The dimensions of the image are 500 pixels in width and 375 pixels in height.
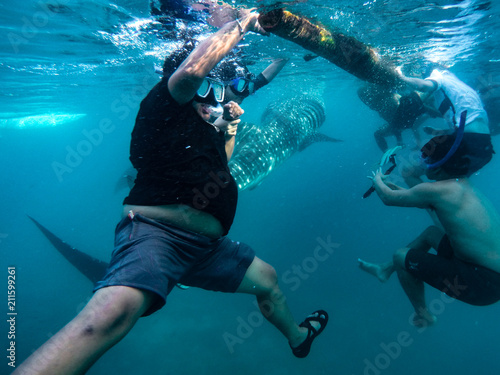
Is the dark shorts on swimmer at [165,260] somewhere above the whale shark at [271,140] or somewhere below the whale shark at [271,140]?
above

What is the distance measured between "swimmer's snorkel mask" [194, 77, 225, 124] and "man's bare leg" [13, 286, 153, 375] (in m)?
1.67

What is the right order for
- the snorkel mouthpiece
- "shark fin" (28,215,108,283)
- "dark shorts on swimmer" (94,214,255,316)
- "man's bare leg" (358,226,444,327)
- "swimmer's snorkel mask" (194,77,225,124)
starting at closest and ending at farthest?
1. "dark shorts on swimmer" (94,214,255,316)
2. "swimmer's snorkel mask" (194,77,225,124)
3. the snorkel mouthpiece
4. "man's bare leg" (358,226,444,327)
5. "shark fin" (28,215,108,283)

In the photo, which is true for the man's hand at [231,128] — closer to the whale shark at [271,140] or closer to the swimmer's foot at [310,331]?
the swimmer's foot at [310,331]

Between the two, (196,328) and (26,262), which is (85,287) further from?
(26,262)

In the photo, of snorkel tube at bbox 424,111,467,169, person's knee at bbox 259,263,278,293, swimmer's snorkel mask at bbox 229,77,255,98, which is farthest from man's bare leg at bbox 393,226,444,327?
swimmer's snorkel mask at bbox 229,77,255,98

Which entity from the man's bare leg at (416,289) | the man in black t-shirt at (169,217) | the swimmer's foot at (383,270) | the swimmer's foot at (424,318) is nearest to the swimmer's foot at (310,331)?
the man in black t-shirt at (169,217)

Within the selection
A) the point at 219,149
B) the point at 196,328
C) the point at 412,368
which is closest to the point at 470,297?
the point at 219,149

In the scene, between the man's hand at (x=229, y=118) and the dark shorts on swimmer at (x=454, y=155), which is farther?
the dark shorts on swimmer at (x=454, y=155)

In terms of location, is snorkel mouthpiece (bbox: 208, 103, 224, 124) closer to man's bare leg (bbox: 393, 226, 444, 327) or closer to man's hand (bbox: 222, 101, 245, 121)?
man's hand (bbox: 222, 101, 245, 121)

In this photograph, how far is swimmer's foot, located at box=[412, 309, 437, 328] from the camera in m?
4.63

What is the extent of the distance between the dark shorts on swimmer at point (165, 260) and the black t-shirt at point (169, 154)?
0.26 m

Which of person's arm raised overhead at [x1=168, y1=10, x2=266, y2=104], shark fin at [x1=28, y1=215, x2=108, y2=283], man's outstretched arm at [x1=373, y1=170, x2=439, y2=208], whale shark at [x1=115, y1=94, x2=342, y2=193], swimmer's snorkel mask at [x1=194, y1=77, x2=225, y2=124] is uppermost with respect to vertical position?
person's arm raised overhead at [x1=168, y1=10, x2=266, y2=104]

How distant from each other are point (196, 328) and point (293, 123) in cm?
921

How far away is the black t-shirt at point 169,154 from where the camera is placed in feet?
7.23
